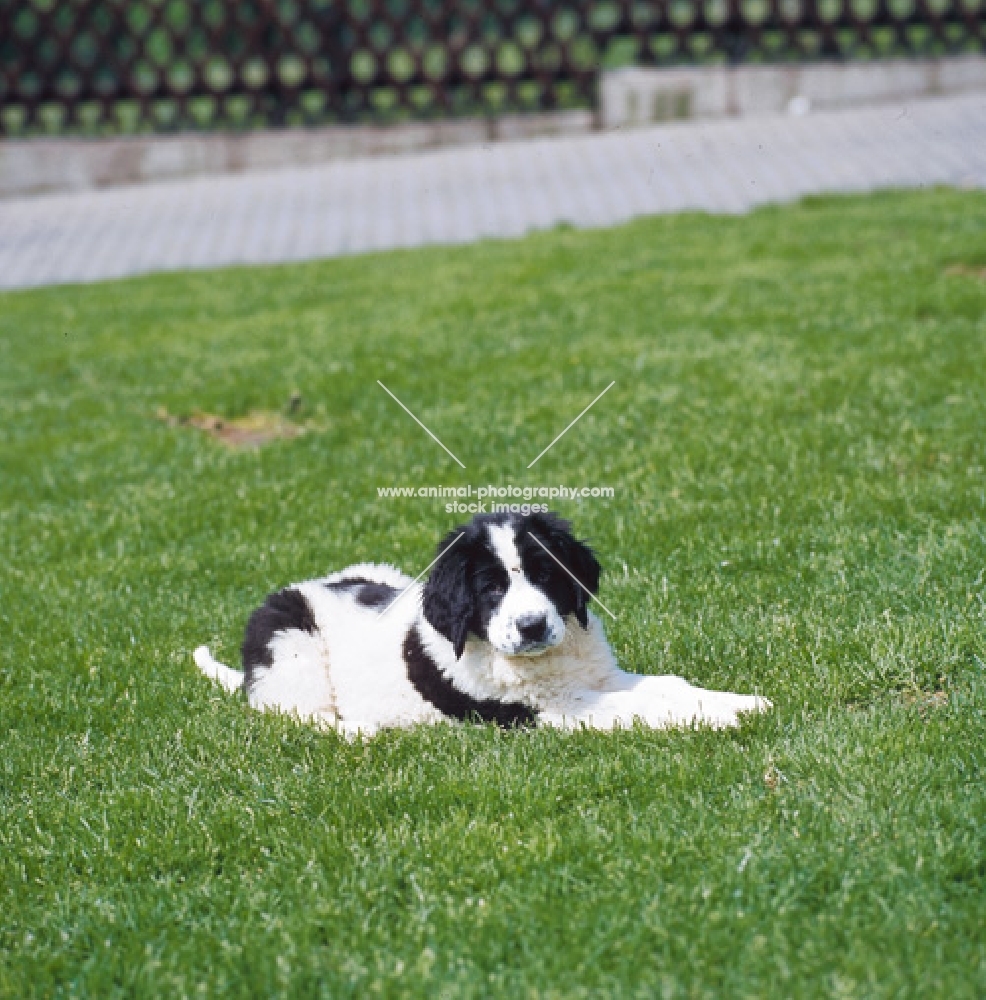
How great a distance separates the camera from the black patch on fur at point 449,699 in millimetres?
4289

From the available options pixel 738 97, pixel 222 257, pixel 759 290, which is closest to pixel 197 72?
pixel 222 257

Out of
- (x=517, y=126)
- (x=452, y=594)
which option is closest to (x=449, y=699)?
(x=452, y=594)

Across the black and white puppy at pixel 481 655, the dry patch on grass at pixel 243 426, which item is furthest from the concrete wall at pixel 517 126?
the black and white puppy at pixel 481 655

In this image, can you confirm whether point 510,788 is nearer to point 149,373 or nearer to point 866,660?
point 866,660

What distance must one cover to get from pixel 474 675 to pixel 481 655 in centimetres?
6

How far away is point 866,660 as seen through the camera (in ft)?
14.8

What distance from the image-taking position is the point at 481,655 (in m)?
4.30

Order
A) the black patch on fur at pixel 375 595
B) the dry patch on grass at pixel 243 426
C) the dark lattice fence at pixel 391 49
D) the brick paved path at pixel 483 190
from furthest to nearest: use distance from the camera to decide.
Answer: the dark lattice fence at pixel 391 49, the brick paved path at pixel 483 190, the dry patch on grass at pixel 243 426, the black patch on fur at pixel 375 595

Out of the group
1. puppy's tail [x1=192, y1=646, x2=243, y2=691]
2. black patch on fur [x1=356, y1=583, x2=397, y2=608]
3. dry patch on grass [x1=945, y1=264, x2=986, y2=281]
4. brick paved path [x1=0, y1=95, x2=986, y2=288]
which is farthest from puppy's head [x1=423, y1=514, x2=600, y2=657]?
brick paved path [x1=0, y1=95, x2=986, y2=288]

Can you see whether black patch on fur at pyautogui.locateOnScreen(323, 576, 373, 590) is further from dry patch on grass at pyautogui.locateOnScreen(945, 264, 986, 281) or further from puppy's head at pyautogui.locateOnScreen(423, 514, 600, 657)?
dry patch on grass at pyautogui.locateOnScreen(945, 264, 986, 281)

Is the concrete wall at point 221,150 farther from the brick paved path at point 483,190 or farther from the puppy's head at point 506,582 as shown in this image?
the puppy's head at point 506,582

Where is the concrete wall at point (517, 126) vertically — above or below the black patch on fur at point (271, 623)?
below

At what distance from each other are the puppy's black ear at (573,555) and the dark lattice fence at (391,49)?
1284cm

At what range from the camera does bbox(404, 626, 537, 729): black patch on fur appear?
429 cm
